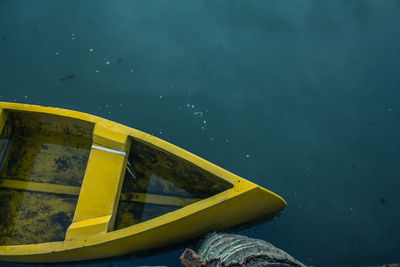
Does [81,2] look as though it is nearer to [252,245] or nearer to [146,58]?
[146,58]

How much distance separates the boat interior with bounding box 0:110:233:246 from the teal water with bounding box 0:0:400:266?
0.44 m

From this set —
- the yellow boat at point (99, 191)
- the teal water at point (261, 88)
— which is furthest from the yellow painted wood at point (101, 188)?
the teal water at point (261, 88)

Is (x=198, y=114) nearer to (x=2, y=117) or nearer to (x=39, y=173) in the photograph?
(x=39, y=173)

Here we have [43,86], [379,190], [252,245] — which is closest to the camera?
[252,245]

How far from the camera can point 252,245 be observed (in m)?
2.29

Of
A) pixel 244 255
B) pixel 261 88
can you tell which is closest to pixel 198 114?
pixel 261 88

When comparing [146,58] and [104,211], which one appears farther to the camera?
[146,58]

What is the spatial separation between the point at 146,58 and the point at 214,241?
2041 mm

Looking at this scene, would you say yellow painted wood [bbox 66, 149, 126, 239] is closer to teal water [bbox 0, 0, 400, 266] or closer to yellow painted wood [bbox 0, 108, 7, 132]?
teal water [bbox 0, 0, 400, 266]

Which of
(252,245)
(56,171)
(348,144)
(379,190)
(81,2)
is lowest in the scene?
(56,171)

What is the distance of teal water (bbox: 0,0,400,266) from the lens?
309 centimetres

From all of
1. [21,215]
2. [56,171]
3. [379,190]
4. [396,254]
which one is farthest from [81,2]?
[396,254]

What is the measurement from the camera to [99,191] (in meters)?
2.60

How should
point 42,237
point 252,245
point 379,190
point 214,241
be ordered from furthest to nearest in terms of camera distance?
point 379,190 → point 42,237 → point 214,241 → point 252,245
